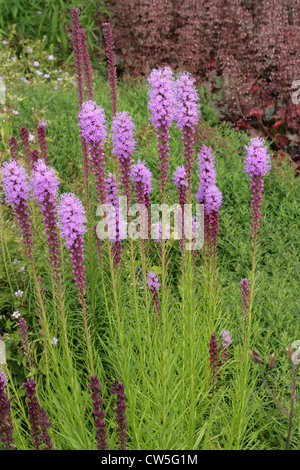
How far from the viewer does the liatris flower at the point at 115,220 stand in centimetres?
274

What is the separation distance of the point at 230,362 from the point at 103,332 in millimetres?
877

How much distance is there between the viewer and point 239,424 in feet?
8.28

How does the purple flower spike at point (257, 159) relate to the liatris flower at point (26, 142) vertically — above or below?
below

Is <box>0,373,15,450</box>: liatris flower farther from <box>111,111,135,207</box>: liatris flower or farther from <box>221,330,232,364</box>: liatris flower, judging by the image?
<box>221,330,232,364</box>: liatris flower

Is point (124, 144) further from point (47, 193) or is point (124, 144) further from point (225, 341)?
point (225, 341)

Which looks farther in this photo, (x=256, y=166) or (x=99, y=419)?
(x=256, y=166)

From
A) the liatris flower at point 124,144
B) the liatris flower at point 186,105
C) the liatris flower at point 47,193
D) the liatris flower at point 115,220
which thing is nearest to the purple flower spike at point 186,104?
the liatris flower at point 186,105

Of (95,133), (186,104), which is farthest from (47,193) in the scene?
(186,104)

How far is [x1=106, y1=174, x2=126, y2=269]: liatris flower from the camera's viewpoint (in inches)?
108

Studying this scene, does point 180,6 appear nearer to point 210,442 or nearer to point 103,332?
point 103,332

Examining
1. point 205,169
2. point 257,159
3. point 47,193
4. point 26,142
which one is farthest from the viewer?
point 26,142

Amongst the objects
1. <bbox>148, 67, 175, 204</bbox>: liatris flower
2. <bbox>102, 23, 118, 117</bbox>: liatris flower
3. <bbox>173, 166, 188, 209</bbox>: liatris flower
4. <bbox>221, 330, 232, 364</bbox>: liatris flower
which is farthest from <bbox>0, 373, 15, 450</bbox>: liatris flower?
<bbox>102, 23, 118, 117</bbox>: liatris flower

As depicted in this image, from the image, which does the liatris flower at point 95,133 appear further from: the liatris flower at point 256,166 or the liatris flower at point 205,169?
the liatris flower at point 256,166

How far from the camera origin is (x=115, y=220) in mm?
2740
